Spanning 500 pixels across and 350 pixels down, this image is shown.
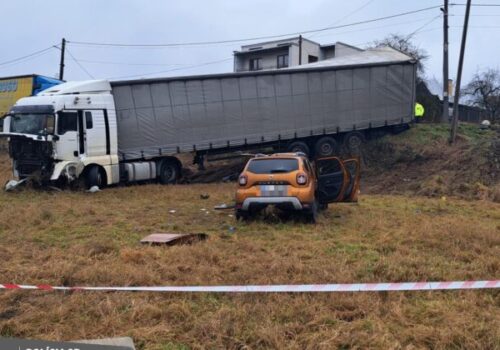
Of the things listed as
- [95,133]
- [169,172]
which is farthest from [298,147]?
[95,133]

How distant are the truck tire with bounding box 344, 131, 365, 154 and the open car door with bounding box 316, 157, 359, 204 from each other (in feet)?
35.2

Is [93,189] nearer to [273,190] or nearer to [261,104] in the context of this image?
[261,104]

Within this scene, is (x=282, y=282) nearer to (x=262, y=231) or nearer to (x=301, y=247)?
(x=301, y=247)

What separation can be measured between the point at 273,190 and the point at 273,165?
536 mm

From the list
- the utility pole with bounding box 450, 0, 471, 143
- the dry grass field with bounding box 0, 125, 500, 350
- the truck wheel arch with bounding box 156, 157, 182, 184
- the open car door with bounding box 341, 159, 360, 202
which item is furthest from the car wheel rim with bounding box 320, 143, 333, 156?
the dry grass field with bounding box 0, 125, 500, 350

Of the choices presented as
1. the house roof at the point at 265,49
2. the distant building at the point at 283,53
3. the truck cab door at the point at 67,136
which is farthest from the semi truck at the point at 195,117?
the house roof at the point at 265,49

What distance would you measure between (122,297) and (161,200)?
926cm

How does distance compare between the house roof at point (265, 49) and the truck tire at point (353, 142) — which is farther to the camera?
the house roof at point (265, 49)

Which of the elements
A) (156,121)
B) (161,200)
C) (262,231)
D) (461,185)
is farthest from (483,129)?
(262,231)

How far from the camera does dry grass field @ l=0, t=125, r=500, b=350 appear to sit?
4.18 meters

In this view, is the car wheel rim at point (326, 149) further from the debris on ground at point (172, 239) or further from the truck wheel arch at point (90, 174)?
the debris on ground at point (172, 239)

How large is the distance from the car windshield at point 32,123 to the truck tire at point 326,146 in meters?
10.6

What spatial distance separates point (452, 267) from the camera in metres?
6.24

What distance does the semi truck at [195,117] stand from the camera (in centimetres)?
1523
